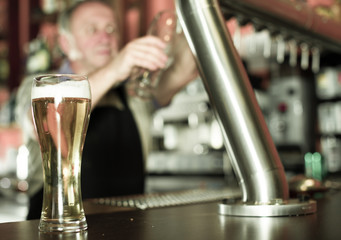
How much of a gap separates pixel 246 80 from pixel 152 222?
9.0 inches

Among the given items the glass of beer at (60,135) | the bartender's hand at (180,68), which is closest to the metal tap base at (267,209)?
A: the glass of beer at (60,135)

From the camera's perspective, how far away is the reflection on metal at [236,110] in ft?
2.00

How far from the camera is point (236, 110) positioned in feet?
2.01

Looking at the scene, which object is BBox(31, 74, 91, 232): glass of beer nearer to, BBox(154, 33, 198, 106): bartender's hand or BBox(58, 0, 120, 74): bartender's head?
BBox(154, 33, 198, 106): bartender's hand

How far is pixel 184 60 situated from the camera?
1.03 meters

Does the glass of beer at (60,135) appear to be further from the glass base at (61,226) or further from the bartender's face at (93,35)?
the bartender's face at (93,35)

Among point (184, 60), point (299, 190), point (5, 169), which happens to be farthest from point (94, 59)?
point (5, 169)

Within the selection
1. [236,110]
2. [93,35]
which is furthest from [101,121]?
[236,110]

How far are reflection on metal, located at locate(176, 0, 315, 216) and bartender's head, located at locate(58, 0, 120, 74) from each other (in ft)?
4.19

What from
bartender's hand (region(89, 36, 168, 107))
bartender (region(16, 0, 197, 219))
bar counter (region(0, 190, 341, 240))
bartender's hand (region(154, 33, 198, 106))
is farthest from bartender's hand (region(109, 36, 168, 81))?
bartender (region(16, 0, 197, 219))

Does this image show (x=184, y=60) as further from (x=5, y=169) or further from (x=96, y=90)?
(x=5, y=169)

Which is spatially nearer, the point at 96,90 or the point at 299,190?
the point at 299,190

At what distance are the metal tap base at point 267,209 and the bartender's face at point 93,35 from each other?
1.36m

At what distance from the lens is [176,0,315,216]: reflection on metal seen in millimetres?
609
